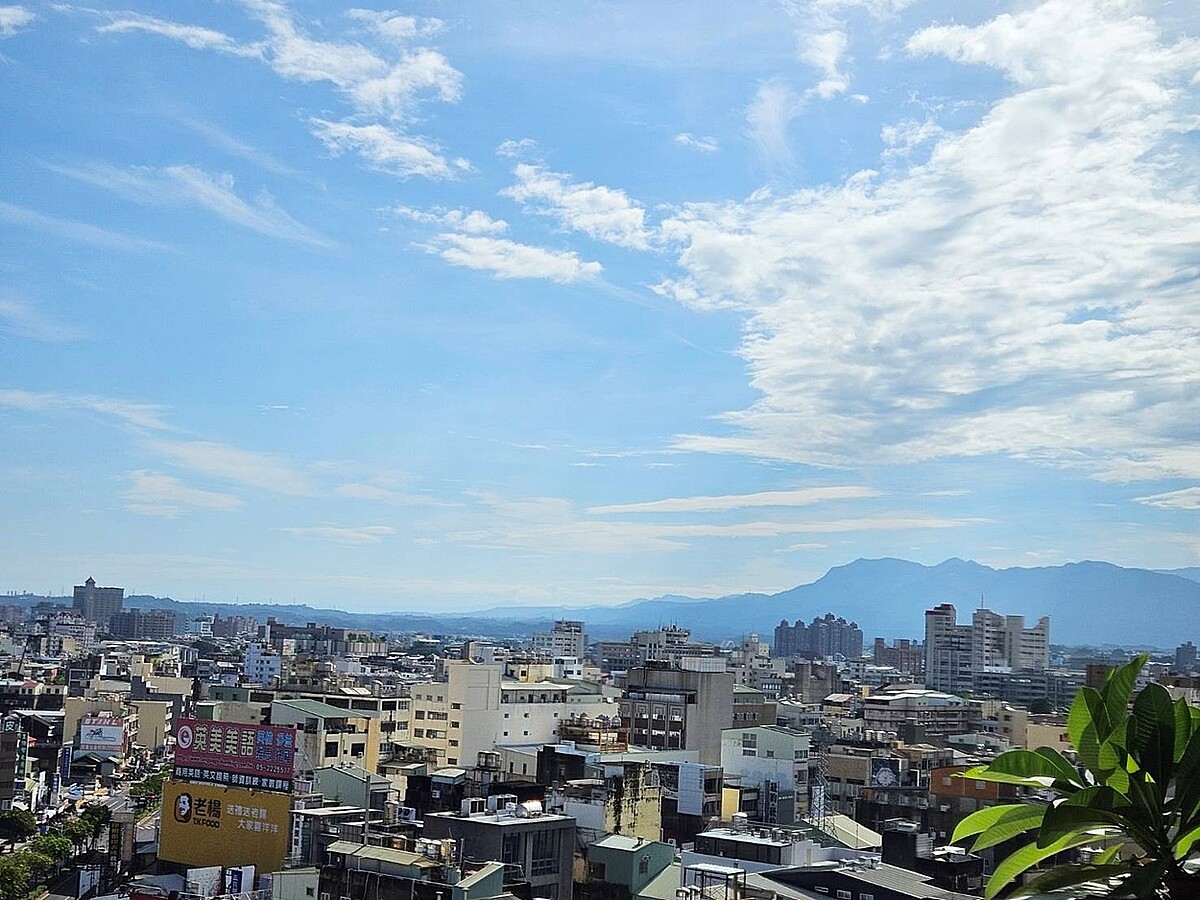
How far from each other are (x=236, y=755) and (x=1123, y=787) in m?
15.2

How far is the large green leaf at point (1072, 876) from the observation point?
351 cm

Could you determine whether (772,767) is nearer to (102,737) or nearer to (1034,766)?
(102,737)

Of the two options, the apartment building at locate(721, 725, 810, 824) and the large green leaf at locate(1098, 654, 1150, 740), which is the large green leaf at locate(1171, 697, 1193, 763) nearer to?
the large green leaf at locate(1098, 654, 1150, 740)

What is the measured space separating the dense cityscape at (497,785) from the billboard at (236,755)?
37 mm

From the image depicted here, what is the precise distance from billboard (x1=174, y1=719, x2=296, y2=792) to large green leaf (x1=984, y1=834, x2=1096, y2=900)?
13756mm

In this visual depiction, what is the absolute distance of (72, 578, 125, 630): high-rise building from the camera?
5468 inches

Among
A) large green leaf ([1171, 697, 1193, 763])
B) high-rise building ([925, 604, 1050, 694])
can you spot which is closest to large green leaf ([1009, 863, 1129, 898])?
large green leaf ([1171, 697, 1193, 763])

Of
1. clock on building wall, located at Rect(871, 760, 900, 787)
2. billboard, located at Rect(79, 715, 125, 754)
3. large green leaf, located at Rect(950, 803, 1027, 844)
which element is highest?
large green leaf, located at Rect(950, 803, 1027, 844)

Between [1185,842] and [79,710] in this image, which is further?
[79,710]

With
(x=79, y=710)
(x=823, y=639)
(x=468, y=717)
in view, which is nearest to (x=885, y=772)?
(x=468, y=717)

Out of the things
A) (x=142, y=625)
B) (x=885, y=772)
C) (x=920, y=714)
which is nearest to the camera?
(x=885, y=772)

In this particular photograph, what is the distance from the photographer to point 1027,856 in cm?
369

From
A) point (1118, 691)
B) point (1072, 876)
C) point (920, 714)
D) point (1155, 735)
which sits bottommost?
point (920, 714)

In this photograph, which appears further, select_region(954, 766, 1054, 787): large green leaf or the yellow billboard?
the yellow billboard
